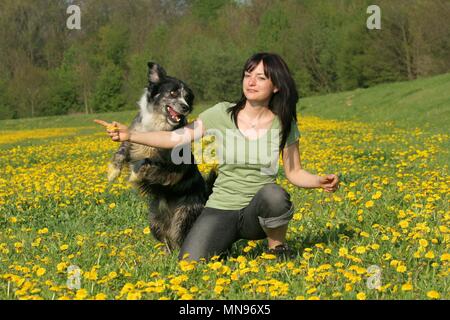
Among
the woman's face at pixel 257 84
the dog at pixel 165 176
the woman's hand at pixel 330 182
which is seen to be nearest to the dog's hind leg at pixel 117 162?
the dog at pixel 165 176

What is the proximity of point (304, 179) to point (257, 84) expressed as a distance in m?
0.84

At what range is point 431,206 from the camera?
17.9ft

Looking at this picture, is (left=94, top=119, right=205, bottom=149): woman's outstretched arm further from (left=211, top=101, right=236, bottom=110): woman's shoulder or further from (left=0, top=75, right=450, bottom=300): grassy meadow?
(left=0, top=75, right=450, bottom=300): grassy meadow

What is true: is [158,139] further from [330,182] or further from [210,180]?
[330,182]

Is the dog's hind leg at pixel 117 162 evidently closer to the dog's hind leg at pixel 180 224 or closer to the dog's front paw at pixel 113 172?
the dog's front paw at pixel 113 172

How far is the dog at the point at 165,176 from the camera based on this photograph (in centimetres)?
505

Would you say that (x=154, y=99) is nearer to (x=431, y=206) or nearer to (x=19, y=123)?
(x=431, y=206)

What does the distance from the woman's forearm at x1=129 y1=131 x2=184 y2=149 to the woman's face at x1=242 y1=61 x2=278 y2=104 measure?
62 centimetres

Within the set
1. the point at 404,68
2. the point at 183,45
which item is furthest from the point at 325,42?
the point at 183,45

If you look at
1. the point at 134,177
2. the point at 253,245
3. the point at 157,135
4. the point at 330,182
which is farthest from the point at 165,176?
the point at 330,182

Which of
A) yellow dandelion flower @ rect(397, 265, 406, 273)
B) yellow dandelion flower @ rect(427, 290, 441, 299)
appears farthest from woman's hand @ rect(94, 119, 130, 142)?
yellow dandelion flower @ rect(427, 290, 441, 299)

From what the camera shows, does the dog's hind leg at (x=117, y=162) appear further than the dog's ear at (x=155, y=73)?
No

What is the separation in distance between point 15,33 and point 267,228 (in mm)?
54963

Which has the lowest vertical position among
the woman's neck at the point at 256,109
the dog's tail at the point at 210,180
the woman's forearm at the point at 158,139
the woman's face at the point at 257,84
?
the dog's tail at the point at 210,180
